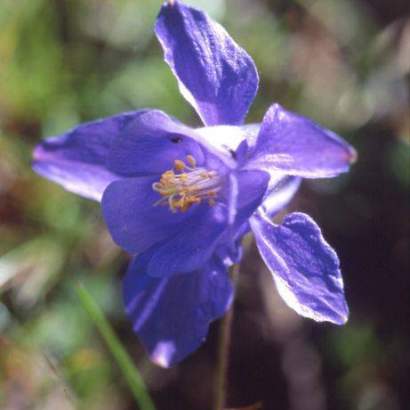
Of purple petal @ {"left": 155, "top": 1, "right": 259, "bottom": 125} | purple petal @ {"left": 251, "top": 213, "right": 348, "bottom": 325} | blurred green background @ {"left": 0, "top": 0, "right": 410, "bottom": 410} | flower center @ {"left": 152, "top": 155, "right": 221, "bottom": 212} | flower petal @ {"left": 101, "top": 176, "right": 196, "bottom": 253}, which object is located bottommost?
blurred green background @ {"left": 0, "top": 0, "right": 410, "bottom": 410}

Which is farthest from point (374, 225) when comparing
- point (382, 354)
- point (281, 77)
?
point (281, 77)

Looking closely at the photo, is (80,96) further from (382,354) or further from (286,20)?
(382,354)

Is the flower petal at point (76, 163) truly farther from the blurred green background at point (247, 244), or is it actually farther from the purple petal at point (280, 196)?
the blurred green background at point (247, 244)

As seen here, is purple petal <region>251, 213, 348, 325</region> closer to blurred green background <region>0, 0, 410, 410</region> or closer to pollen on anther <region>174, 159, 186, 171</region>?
pollen on anther <region>174, 159, 186, 171</region>

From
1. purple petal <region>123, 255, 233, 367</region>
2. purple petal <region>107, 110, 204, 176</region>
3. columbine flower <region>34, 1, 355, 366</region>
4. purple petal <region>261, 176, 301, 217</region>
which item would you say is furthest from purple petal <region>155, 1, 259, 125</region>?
purple petal <region>123, 255, 233, 367</region>

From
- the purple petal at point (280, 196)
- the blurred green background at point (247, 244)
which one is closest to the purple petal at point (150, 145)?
the purple petal at point (280, 196)

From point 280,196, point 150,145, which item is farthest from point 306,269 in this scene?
point 150,145

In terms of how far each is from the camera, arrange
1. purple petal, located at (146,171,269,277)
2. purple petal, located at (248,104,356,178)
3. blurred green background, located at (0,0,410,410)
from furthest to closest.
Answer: blurred green background, located at (0,0,410,410) < purple petal, located at (146,171,269,277) < purple petal, located at (248,104,356,178)

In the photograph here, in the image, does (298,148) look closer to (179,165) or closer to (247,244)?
(179,165)
